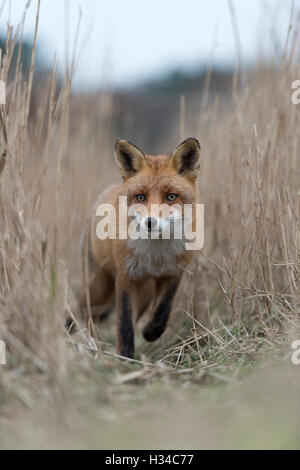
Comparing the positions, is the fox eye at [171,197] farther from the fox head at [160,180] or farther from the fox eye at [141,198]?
the fox eye at [141,198]

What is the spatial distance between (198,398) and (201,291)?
1875 millimetres

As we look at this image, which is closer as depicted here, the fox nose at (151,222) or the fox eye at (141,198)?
the fox nose at (151,222)

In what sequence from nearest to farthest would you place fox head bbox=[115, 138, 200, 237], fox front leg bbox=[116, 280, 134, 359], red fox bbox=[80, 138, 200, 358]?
fox head bbox=[115, 138, 200, 237] < red fox bbox=[80, 138, 200, 358] < fox front leg bbox=[116, 280, 134, 359]

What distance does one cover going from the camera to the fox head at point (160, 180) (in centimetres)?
308

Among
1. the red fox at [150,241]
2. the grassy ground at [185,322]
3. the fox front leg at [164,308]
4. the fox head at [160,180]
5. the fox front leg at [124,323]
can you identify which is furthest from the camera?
the fox front leg at [164,308]

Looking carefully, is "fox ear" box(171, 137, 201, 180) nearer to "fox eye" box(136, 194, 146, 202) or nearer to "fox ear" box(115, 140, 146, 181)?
"fox ear" box(115, 140, 146, 181)

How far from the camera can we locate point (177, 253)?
340cm

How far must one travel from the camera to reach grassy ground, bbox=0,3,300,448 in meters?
2.07

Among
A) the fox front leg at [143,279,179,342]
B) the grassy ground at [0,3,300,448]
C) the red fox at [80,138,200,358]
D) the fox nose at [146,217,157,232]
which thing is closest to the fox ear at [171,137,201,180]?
the red fox at [80,138,200,358]

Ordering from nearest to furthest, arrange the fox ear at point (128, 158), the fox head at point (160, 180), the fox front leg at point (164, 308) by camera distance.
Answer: the fox head at point (160, 180), the fox ear at point (128, 158), the fox front leg at point (164, 308)

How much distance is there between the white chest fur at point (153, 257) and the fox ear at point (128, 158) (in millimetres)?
519

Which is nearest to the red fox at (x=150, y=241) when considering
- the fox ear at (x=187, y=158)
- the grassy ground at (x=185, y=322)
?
the fox ear at (x=187, y=158)
